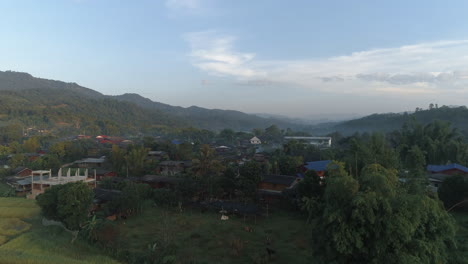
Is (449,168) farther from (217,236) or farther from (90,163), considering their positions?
(90,163)

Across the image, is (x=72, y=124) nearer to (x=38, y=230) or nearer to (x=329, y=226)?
(x=38, y=230)

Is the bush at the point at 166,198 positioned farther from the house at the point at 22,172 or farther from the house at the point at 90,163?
the house at the point at 90,163

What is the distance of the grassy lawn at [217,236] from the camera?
43.1 ft

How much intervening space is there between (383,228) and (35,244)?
15.1 metres

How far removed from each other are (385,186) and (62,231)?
15.8 m

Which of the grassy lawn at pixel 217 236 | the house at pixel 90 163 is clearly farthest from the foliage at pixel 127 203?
the house at pixel 90 163

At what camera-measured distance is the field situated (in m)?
11.4

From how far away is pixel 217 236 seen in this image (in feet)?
50.8

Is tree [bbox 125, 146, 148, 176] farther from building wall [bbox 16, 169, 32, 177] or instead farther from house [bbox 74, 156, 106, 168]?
building wall [bbox 16, 169, 32, 177]

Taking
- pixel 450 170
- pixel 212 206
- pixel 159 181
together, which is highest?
pixel 450 170

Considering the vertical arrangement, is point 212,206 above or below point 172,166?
below

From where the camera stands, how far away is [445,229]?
9414 millimetres

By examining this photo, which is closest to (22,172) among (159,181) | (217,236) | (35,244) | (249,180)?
(159,181)

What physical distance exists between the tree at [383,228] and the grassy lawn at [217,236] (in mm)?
3419
